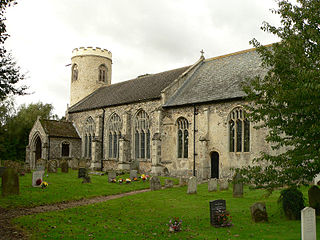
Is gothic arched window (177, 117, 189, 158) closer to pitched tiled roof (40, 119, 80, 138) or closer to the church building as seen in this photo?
the church building

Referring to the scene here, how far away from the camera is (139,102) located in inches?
1138

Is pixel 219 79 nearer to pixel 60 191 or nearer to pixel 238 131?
pixel 238 131

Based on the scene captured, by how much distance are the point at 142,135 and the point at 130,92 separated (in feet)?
18.8

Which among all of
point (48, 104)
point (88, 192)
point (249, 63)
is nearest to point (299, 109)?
point (88, 192)

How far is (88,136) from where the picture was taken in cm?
3519

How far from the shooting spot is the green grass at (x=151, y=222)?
8875mm

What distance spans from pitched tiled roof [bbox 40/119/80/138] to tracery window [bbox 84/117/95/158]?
1277 mm

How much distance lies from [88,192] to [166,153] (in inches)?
397

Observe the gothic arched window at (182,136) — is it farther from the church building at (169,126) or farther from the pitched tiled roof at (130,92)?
the pitched tiled roof at (130,92)

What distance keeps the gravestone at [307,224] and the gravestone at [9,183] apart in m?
12.1

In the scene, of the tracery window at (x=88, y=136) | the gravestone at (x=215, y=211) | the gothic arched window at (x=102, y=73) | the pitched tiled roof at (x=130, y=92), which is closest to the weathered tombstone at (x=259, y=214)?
the gravestone at (x=215, y=211)

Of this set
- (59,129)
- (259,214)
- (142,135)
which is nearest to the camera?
(259,214)

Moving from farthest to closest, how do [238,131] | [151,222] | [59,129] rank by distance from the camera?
1. [59,129]
2. [238,131]
3. [151,222]

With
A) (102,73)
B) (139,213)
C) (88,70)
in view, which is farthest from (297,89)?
(102,73)
